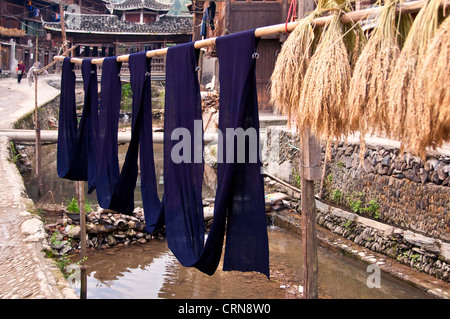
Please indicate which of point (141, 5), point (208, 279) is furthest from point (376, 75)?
point (141, 5)

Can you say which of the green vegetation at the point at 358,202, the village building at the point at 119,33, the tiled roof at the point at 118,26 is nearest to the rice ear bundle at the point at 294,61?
the green vegetation at the point at 358,202

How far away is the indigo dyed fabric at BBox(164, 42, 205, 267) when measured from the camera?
363 cm

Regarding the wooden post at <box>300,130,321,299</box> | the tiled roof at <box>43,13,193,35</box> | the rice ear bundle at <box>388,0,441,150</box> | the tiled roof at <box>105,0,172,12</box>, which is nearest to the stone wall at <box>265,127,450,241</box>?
the wooden post at <box>300,130,321,299</box>

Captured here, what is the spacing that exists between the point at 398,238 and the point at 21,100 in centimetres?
1835

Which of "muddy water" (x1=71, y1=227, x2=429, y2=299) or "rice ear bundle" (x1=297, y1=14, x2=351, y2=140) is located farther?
"muddy water" (x1=71, y1=227, x2=429, y2=299)

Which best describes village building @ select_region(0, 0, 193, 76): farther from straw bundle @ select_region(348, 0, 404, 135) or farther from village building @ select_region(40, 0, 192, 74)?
straw bundle @ select_region(348, 0, 404, 135)

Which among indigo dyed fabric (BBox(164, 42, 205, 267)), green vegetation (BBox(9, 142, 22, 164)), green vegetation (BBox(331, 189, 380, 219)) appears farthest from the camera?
green vegetation (BBox(9, 142, 22, 164))

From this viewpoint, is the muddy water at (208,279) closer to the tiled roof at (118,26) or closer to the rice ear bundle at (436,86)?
the rice ear bundle at (436,86)

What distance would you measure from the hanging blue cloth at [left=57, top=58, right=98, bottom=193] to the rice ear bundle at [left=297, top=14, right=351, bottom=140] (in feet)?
11.1

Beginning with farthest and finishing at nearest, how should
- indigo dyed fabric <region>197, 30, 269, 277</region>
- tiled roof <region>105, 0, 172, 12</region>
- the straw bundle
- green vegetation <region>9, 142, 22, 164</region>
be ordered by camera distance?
tiled roof <region>105, 0, 172, 12</region> < green vegetation <region>9, 142, 22, 164</region> < indigo dyed fabric <region>197, 30, 269, 277</region> < the straw bundle

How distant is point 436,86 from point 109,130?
3.85 metres

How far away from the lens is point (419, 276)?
6.80 m

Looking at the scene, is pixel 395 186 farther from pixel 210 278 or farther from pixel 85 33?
pixel 85 33
